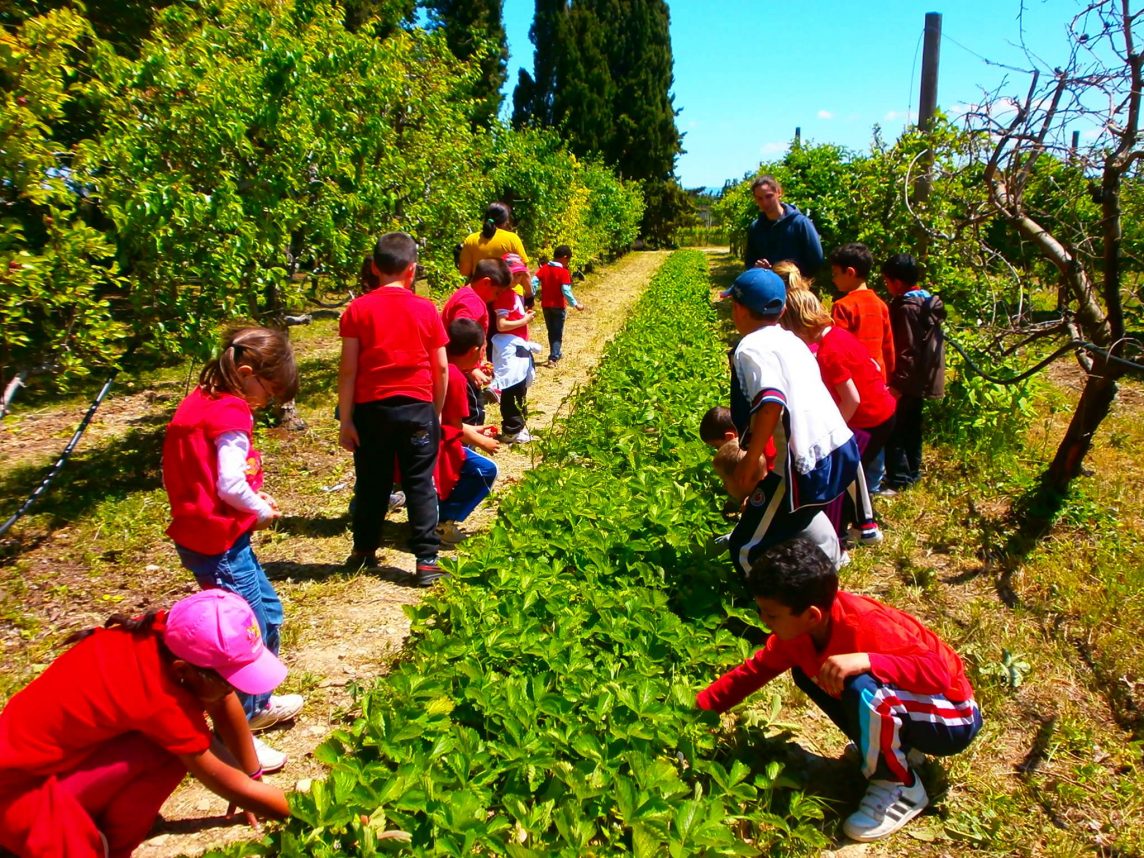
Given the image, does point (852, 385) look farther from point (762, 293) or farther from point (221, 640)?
point (221, 640)

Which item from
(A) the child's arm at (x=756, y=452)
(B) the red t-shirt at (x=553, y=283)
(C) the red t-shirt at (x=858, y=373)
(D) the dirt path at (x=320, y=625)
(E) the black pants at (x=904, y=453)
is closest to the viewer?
(D) the dirt path at (x=320, y=625)

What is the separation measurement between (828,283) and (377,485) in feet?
40.7

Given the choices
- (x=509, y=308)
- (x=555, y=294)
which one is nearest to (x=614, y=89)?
(x=555, y=294)

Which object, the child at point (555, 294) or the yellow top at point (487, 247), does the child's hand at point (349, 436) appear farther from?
the child at point (555, 294)

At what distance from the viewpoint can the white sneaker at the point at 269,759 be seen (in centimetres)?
269

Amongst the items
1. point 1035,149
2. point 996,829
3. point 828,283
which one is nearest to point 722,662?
point 996,829

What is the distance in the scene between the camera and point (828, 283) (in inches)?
570

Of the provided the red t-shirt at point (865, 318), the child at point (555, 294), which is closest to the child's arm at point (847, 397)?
the red t-shirt at point (865, 318)

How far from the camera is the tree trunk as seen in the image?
4.04 metres

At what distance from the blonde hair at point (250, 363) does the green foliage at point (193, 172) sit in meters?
1.97

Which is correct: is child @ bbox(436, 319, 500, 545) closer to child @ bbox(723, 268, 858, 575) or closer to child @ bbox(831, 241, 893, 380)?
child @ bbox(723, 268, 858, 575)

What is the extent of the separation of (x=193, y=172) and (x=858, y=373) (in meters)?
4.81

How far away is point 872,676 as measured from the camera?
2475 mm

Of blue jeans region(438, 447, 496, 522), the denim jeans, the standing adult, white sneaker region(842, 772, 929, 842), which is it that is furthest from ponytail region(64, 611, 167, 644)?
the denim jeans
